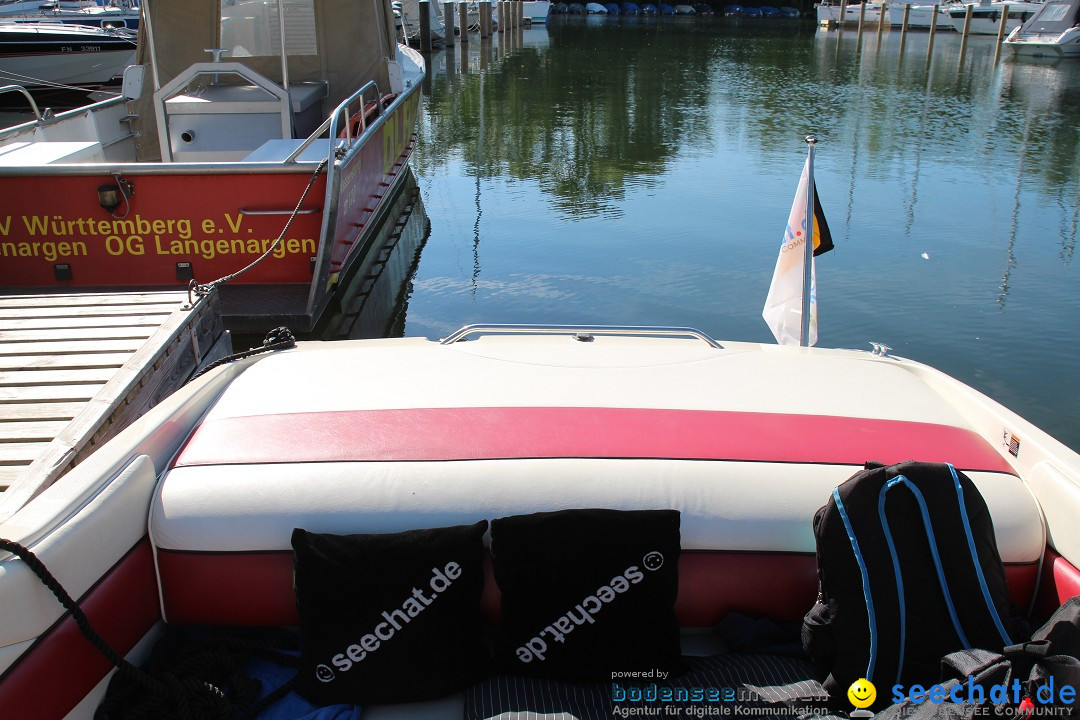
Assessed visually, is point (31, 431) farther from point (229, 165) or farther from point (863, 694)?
point (229, 165)

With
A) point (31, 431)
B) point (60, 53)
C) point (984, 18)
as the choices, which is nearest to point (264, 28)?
point (31, 431)

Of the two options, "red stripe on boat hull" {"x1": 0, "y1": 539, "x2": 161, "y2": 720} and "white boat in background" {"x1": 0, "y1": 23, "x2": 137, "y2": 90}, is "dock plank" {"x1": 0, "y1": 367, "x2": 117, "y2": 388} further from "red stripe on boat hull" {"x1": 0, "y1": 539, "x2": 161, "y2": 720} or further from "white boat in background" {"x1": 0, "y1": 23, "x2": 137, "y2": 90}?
"white boat in background" {"x1": 0, "y1": 23, "x2": 137, "y2": 90}

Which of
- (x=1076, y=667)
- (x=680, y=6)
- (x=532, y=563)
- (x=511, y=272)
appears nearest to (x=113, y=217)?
(x=511, y=272)

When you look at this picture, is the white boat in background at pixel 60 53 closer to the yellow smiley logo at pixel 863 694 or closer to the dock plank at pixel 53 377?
the dock plank at pixel 53 377

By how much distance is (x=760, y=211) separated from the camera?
33.5 feet

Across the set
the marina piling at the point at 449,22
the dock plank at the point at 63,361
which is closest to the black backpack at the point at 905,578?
the dock plank at the point at 63,361

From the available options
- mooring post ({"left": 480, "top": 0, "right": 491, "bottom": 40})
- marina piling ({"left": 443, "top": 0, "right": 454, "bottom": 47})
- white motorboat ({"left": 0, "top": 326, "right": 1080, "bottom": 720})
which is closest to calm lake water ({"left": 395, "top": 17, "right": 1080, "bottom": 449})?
white motorboat ({"left": 0, "top": 326, "right": 1080, "bottom": 720})

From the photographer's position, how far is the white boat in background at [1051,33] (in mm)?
28484

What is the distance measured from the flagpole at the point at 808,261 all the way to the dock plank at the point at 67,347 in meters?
3.01

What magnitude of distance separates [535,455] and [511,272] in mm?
5884

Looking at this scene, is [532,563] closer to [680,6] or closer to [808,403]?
[808,403]

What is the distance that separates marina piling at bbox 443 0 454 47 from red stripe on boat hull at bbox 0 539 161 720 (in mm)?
29583

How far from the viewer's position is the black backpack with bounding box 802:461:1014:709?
7.13ft

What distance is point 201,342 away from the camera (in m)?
4.31
